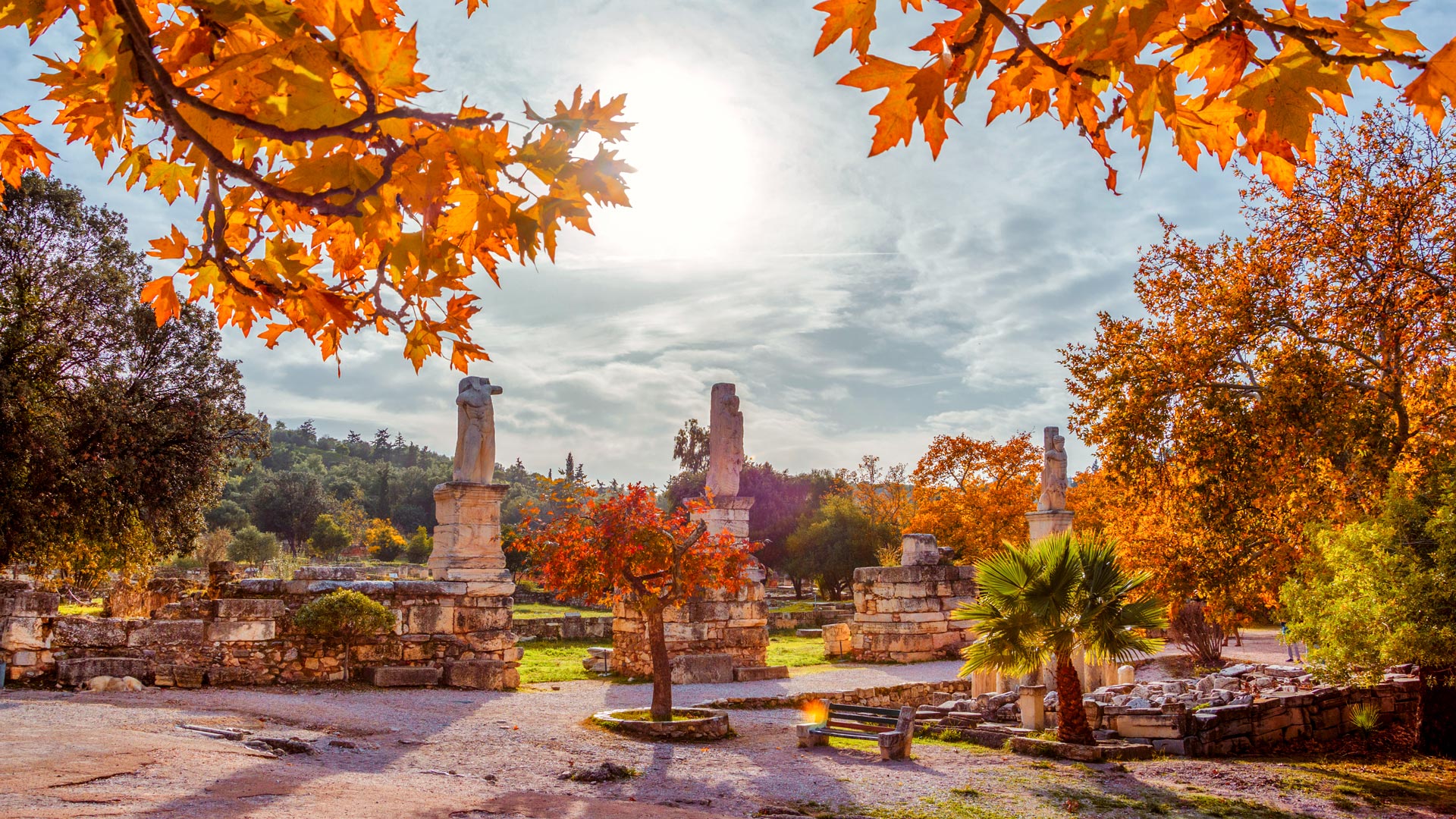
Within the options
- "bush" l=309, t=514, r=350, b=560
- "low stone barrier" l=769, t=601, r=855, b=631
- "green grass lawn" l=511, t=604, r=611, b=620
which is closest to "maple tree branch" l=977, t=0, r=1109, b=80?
"low stone barrier" l=769, t=601, r=855, b=631

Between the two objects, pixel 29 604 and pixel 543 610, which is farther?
pixel 543 610

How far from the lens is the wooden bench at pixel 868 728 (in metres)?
8.86

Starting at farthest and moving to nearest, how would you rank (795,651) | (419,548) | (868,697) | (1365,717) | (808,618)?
(419,548) < (808,618) < (795,651) < (868,697) < (1365,717)

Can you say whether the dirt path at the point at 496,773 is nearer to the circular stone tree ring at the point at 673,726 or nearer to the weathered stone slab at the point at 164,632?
the circular stone tree ring at the point at 673,726

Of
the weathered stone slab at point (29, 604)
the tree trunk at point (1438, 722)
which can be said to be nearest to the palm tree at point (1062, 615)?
the tree trunk at point (1438, 722)

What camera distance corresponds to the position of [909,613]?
17016mm

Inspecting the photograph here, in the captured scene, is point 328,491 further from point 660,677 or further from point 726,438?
point 660,677

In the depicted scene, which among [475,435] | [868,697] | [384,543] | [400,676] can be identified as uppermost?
[475,435]

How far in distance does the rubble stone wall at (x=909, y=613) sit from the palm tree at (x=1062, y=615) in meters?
7.51

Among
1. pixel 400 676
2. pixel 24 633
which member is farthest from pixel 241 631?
pixel 24 633

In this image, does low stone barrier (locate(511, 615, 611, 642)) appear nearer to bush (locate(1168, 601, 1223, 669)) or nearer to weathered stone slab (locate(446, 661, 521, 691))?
weathered stone slab (locate(446, 661, 521, 691))

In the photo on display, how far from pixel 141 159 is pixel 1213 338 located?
9543 millimetres

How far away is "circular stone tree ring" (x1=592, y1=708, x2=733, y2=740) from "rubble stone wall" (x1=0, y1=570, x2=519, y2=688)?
3005 mm

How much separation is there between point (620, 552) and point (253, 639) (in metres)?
4.38
